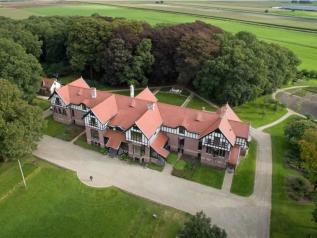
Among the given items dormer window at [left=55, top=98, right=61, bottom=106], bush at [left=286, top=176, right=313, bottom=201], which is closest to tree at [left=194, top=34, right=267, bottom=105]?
bush at [left=286, top=176, right=313, bottom=201]

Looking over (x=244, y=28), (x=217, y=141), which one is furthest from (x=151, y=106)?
(x=244, y=28)

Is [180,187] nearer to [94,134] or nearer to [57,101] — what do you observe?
[94,134]

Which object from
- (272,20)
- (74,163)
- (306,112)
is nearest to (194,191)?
(74,163)

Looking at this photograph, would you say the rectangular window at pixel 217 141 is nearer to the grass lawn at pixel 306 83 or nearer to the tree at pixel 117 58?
the tree at pixel 117 58

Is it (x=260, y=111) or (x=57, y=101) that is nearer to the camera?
(x=57, y=101)

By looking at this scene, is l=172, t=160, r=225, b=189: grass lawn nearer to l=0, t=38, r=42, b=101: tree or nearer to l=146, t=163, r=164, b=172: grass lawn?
l=146, t=163, r=164, b=172: grass lawn

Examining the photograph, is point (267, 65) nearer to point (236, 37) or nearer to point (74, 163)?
point (236, 37)

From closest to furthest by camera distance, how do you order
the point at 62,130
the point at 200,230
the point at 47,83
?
1. the point at 200,230
2. the point at 62,130
3. the point at 47,83
